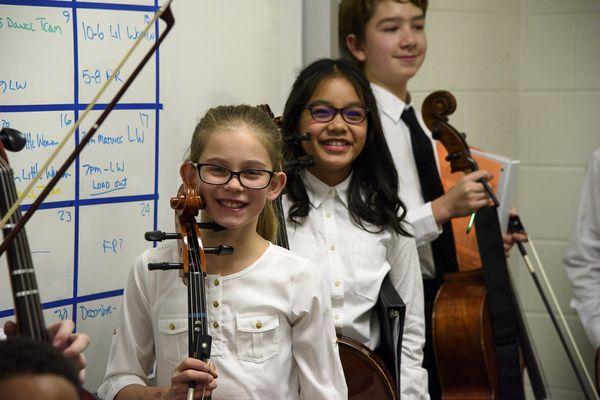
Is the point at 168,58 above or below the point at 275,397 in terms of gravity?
above

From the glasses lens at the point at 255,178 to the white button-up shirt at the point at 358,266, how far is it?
0.52 meters

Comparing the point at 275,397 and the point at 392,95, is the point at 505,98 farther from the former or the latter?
the point at 275,397

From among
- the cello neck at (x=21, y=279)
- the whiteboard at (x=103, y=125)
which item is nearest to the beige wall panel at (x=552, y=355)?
the whiteboard at (x=103, y=125)

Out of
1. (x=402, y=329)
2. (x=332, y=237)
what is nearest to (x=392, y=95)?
(x=332, y=237)

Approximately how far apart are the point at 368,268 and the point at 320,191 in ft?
0.73

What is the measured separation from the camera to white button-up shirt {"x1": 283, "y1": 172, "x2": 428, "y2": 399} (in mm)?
2209

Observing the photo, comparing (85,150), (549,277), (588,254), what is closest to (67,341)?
(85,150)

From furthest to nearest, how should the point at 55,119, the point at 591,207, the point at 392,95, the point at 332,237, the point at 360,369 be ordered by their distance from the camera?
the point at 591,207, the point at 392,95, the point at 332,237, the point at 360,369, the point at 55,119

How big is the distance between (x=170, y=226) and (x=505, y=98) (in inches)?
76.2

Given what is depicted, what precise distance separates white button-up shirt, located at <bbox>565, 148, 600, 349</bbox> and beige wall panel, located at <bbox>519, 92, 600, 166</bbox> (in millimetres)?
585

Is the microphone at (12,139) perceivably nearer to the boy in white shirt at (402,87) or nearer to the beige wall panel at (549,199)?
the boy in white shirt at (402,87)

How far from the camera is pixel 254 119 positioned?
5.85 feet

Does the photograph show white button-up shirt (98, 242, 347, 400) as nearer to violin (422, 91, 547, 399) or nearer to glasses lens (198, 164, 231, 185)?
glasses lens (198, 164, 231, 185)

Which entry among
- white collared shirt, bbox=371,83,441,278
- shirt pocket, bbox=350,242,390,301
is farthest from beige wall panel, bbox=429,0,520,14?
shirt pocket, bbox=350,242,390,301
